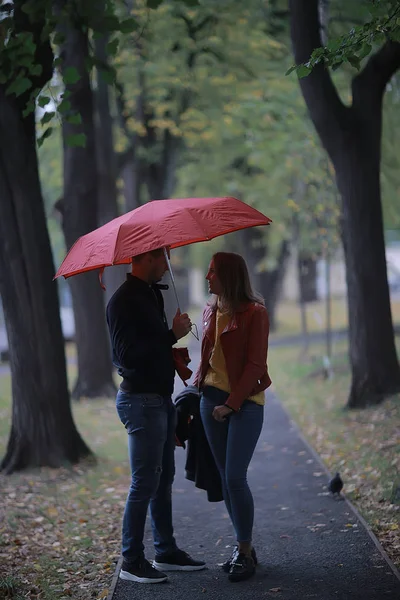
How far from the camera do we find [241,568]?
5551 millimetres

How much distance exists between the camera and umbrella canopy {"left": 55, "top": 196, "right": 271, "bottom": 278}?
5172 mm

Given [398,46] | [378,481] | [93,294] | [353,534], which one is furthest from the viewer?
[93,294]

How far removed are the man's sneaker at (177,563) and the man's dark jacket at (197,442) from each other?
46 cm

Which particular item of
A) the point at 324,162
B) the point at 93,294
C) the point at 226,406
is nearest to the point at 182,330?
the point at 226,406

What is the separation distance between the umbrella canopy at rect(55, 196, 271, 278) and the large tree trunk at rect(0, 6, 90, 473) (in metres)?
3.98

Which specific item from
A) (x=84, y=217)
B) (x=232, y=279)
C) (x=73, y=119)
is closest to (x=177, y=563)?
(x=232, y=279)

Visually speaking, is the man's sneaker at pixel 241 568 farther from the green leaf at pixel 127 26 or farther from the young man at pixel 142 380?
the green leaf at pixel 127 26

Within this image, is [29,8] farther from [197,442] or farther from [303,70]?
[197,442]

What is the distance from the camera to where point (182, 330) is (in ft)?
17.6

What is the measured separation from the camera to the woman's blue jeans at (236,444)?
5.46 m

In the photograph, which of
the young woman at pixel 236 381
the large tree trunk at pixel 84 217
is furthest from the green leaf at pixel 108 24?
the young woman at pixel 236 381

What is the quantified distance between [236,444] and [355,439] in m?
5.33

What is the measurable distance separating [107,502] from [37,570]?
2.50 m

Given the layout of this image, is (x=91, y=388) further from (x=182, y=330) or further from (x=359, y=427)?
(x=182, y=330)
